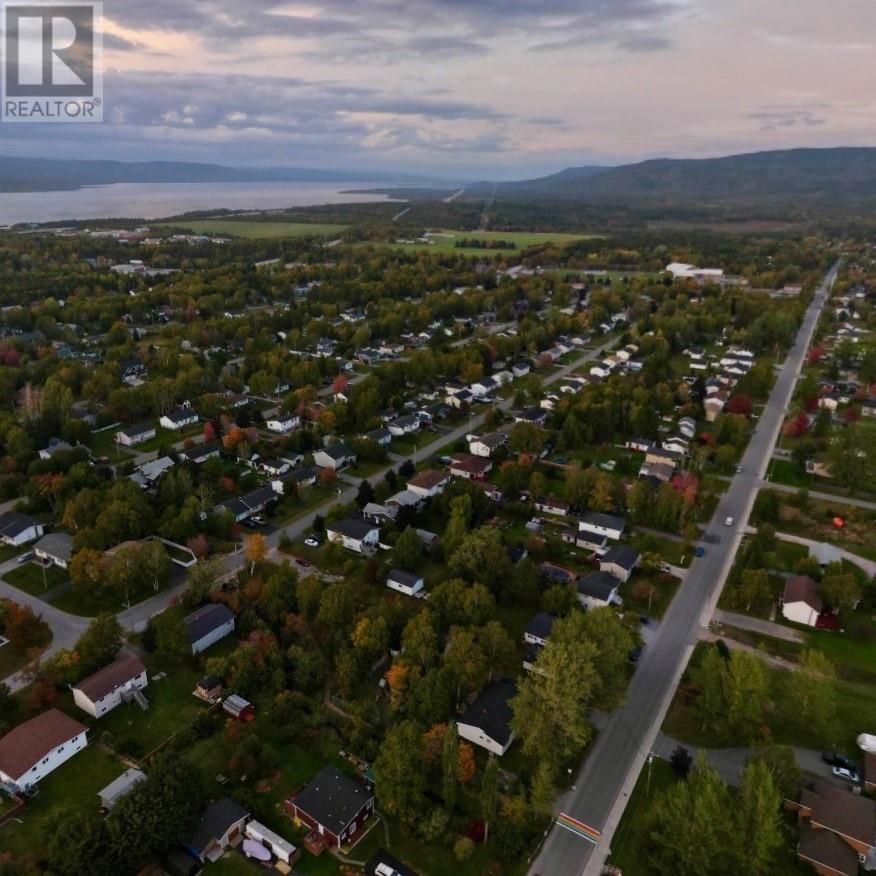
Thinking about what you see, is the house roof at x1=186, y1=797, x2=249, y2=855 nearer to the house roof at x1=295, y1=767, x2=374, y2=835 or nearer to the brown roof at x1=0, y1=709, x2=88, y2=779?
the house roof at x1=295, y1=767, x2=374, y2=835

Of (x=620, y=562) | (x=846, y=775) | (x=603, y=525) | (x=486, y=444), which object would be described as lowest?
(x=846, y=775)

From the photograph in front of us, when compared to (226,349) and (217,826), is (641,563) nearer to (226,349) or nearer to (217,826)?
(217,826)

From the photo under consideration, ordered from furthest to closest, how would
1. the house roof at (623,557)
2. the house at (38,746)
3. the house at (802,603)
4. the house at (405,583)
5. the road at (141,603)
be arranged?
the house roof at (623,557)
the house at (405,583)
the house at (802,603)
the road at (141,603)
the house at (38,746)

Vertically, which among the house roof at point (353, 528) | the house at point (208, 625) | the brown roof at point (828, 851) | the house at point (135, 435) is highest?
the house at point (135, 435)

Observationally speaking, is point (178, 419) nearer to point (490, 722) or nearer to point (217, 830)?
point (217, 830)

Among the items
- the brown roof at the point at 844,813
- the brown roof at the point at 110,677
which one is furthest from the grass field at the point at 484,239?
the brown roof at the point at 844,813

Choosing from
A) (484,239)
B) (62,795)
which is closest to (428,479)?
(62,795)

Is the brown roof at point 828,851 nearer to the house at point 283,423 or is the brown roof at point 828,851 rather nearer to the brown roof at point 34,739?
the brown roof at point 34,739

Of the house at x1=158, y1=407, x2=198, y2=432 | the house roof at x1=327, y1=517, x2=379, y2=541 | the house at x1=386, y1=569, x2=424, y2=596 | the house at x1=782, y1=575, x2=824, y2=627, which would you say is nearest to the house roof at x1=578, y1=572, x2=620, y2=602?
the house at x1=386, y1=569, x2=424, y2=596
